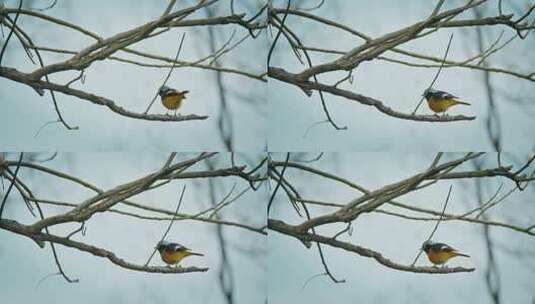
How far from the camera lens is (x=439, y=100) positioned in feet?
9.41

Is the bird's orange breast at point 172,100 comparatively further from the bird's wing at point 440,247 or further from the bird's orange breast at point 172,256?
the bird's wing at point 440,247

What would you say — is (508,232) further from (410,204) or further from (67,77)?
(67,77)

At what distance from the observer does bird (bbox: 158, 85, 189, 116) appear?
2816 millimetres

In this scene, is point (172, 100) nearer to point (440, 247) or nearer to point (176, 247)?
point (176, 247)

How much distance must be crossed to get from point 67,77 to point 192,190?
49 cm

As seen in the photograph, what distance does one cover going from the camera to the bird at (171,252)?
2.80m

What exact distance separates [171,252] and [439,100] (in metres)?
0.92

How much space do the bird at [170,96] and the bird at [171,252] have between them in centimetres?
41

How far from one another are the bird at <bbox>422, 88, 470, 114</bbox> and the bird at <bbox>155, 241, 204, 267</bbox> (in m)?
0.86

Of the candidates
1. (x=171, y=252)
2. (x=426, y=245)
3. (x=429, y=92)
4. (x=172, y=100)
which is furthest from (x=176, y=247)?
(x=429, y=92)

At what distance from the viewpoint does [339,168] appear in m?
2.86

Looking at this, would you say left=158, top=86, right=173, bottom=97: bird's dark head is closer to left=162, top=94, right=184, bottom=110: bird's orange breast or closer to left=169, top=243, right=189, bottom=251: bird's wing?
left=162, top=94, right=184, bottom=110: bird's orange breast

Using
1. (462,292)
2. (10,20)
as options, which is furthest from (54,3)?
(462,292)

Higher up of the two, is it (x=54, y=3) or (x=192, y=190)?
(x=54, y=3)
